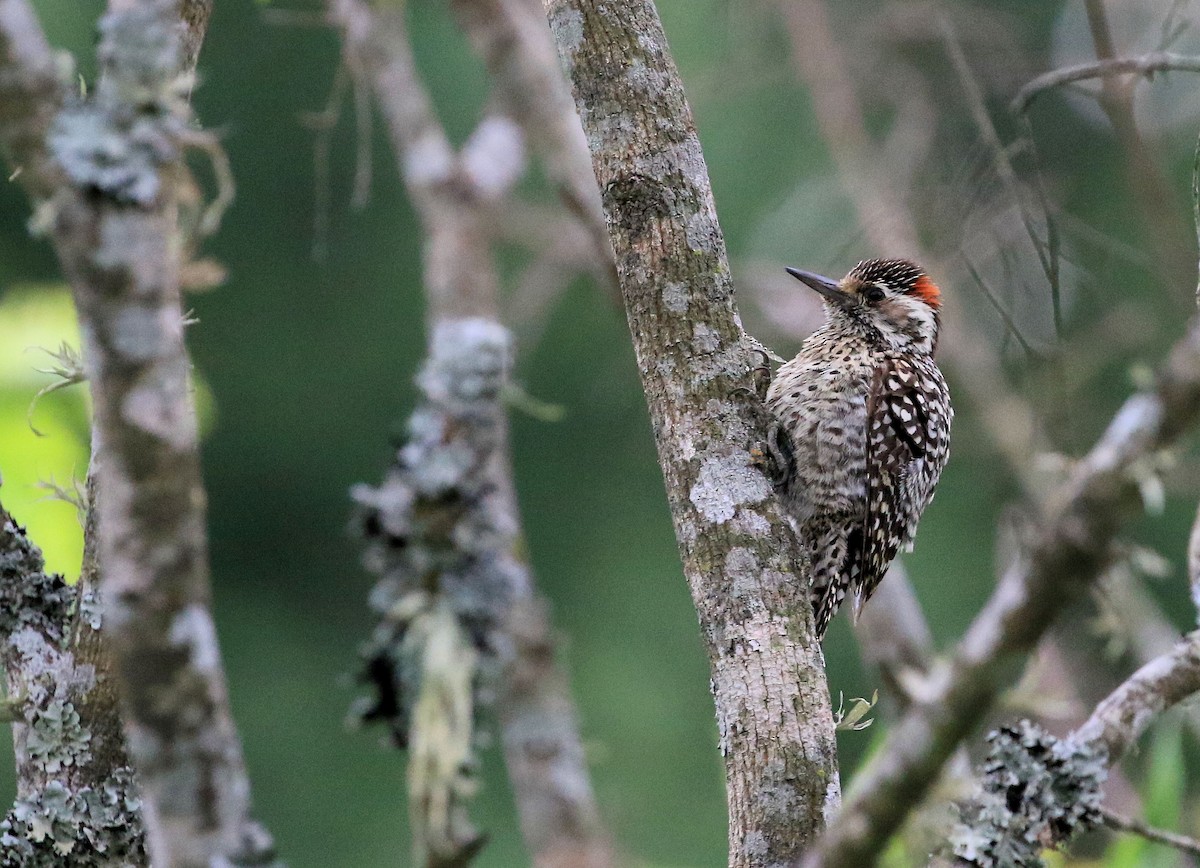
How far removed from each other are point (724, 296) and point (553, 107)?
3159 mm

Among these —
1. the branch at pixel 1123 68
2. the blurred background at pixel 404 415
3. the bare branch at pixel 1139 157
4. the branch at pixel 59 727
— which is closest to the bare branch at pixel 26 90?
the branch at pixel 59 727

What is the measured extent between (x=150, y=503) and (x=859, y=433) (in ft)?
8.86

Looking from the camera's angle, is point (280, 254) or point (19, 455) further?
point (280, 254)

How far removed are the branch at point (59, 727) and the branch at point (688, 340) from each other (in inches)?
37.5

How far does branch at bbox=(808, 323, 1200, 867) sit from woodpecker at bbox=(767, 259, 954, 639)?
6.92 ft

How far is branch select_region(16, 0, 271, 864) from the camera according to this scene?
139 cm

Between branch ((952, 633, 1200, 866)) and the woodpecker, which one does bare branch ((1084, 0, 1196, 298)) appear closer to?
the woodpecker

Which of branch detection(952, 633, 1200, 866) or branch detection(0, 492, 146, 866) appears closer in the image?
branch detection(0, 492, 146, 866)

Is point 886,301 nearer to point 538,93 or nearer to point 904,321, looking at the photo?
point 904,321

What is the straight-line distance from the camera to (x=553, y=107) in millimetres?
5465

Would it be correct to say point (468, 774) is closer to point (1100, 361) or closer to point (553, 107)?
point (553, 107)

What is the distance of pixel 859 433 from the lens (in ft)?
12.6

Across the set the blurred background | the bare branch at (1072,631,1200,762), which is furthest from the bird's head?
the blurred background

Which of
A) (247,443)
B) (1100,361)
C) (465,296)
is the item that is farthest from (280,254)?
(1100,361)
